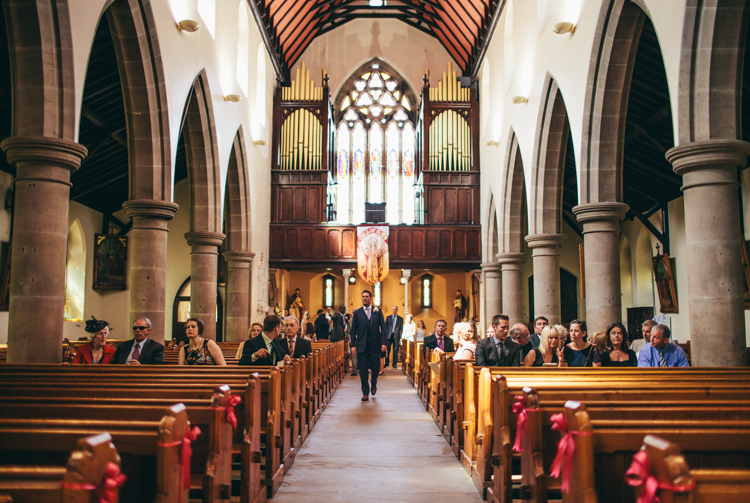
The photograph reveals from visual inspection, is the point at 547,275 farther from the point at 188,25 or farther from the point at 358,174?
the point at 358,174

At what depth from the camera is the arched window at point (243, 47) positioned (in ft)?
41.6

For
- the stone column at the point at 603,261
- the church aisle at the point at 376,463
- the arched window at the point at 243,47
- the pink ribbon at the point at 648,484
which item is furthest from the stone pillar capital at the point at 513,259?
the pink ribbon at the point at 648,484

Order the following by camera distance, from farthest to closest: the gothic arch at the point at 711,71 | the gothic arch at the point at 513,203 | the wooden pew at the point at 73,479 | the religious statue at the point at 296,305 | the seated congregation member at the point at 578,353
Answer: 1. the religious statue at the point at 296,305
2. the gothic arch at the point at 513,203
3. the seated congregation member at the point at 578,353
4. the gothic arch at the point at 711,71
5. the wooden pew at the point at 73,479

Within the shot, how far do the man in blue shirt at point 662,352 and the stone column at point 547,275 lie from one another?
4.54 meters

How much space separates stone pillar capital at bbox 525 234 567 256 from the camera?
34.1 ft

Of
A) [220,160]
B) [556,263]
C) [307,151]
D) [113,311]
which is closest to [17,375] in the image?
[220,160]

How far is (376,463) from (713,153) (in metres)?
3.94

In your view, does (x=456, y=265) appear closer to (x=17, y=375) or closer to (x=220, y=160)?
(x=220, y=160)

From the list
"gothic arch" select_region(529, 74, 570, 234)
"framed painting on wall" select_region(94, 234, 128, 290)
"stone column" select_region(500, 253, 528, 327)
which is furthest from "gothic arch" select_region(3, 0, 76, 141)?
"framed painting on wall" select_region(94, 234, 128, 290)

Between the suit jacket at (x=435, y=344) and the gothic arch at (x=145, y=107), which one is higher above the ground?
the gothic arch at (x=145, y=107)

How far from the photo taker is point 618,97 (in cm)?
809

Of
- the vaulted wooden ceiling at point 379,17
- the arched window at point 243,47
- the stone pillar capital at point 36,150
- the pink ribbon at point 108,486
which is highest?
the vaulted wooden ceiling at point 379,17

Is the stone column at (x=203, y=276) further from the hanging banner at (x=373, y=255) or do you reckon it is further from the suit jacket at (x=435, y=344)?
the hanging banner at (x=373, y=255)

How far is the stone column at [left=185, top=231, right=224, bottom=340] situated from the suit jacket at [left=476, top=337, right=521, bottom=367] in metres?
6.44
